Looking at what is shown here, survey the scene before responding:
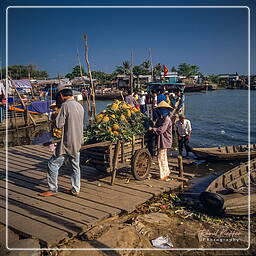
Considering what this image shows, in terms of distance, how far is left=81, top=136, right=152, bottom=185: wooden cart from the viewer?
5.35m

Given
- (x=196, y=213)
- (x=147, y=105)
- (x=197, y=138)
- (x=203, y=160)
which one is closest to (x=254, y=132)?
(x=197, y=138)

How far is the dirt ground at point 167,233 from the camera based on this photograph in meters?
3.61

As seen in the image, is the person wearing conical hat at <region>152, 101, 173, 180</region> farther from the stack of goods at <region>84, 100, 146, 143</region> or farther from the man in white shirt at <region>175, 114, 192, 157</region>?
the man in white shirt at <region>175, 114, 192, 157</region>

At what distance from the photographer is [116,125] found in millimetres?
5621

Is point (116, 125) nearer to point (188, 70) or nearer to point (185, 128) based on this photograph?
point (185, 128)

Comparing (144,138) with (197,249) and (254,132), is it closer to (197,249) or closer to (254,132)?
(197,249)

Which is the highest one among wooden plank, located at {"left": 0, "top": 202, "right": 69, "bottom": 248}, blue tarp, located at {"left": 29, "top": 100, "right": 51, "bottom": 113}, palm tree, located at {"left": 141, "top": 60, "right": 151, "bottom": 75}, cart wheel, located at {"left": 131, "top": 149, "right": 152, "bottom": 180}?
palm tree, located at {"left": 141, "top": 60, "right": 151, "bottom": 75}

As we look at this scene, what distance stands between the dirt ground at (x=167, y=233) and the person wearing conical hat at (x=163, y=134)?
125 cm

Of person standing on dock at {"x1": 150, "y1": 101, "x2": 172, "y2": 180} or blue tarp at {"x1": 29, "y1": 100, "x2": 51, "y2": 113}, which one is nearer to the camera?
person standing on dock at {"x1": 150, "y1": 101, "x2": 172, "y2": 180}

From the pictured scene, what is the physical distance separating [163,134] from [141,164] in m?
0.88

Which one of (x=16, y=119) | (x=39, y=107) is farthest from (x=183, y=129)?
(x=39, y=107)

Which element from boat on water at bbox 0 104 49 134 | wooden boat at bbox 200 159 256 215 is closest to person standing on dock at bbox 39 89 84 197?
wooden boat at bbox 200 159 256 215

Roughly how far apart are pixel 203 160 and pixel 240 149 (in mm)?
1626

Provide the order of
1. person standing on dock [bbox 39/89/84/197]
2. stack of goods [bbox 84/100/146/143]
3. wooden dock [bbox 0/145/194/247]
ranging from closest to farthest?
wooden dock [bbox 0/145/194/247] < person standing on dock [bbox 39/89/84/197] < stack of goods [bbox 84/100/146/143]
